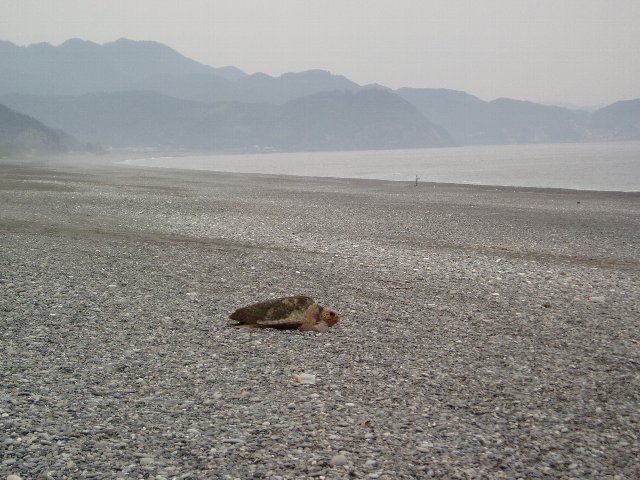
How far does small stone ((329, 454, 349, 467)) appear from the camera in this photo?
5.10 metres

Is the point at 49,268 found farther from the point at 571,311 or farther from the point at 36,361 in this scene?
the point at 571,311

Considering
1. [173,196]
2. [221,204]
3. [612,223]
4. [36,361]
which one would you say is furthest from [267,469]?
[173,196]

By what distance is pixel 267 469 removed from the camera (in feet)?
16.4

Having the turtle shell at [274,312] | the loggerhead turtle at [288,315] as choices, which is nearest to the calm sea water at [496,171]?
the loggerhead turtle at [288,315]

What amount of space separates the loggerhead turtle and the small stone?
382 centimetres

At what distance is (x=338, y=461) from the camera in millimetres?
5141

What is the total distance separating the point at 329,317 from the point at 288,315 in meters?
0.65

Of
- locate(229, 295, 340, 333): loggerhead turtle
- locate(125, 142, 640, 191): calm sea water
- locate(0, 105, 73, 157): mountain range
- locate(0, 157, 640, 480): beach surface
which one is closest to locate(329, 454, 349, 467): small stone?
locate(0, 157, 640, 480): beach surface

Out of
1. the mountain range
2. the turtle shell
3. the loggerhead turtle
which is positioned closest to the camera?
the loggerhead turtle

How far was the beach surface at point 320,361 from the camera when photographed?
17.3 ft

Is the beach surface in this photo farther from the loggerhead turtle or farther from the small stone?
the loggerhead turtle

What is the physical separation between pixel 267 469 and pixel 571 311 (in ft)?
24.0

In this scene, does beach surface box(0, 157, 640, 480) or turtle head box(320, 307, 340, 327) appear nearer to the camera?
beach surface box(0, 157, 640, 480)

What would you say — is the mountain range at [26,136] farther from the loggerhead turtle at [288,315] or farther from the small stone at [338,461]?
the small stone at [338,461]
